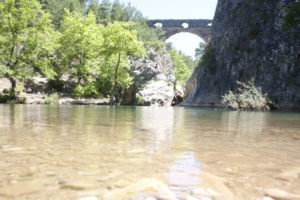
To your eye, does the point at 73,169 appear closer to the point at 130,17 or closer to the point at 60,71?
the point at 60,71

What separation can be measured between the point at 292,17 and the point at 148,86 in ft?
41.3

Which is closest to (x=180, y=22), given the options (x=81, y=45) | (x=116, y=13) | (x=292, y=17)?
(x=116, y=13)

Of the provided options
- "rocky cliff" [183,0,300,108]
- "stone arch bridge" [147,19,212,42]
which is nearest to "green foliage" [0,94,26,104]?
"rocky cliff" [183,0,300,108]

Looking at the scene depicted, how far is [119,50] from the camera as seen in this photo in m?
19.7

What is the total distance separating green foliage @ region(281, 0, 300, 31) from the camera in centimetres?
1055

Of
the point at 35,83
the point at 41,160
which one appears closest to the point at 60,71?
the point at 35,83

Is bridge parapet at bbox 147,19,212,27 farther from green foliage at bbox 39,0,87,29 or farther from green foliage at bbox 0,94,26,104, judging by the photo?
green foliage at bbox 0,94,26,104

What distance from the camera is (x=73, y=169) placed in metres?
1.13

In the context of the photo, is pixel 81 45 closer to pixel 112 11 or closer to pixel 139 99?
pixel 139 99

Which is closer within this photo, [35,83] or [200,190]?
[200,190]

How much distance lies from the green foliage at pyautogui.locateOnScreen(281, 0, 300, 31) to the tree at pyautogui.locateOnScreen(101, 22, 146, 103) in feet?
36.9

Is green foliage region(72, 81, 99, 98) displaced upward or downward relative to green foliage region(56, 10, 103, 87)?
downward

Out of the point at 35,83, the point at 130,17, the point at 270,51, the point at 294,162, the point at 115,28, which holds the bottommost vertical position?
the point at 294,162

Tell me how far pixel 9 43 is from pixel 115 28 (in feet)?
25.9
